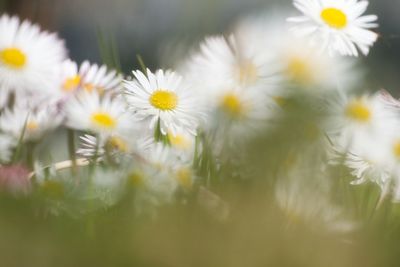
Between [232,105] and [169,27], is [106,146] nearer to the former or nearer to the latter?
[232,105]

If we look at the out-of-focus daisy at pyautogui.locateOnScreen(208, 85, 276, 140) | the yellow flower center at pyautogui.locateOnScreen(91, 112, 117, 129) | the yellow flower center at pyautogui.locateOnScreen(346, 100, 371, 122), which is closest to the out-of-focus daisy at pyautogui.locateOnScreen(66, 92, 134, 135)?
the yellow flower center at pyautogui.locateOnScreen(91, 112, 117, 129)

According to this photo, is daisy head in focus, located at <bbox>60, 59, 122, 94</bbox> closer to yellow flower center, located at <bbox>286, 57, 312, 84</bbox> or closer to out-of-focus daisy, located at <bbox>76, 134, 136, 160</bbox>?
out-of-focus daisy, located at <bbox>76, 134, 136, 160</bbox>

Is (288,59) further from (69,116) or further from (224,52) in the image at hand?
(69,116)

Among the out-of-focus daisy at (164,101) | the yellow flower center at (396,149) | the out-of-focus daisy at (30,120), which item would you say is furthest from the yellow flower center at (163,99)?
the yellow flower center at (396,149)

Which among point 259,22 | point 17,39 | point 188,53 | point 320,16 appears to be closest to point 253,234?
point 259,22

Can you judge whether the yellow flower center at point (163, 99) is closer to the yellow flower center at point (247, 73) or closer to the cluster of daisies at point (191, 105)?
the cluster of daisies at point (191, 105)
